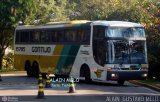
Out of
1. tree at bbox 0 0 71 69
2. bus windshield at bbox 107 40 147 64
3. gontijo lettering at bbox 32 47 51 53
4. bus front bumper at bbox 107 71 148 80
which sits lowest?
bus front bumper at bbox 107 71 148 80

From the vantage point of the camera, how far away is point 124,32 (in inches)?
1025

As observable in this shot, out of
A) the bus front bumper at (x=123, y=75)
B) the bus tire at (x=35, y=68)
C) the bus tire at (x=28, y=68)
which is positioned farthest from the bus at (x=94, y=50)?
the bus tire at (x=28, y=68)

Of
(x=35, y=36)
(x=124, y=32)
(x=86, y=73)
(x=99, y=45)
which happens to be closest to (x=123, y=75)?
(x=99, y=45)

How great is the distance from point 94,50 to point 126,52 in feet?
5.88

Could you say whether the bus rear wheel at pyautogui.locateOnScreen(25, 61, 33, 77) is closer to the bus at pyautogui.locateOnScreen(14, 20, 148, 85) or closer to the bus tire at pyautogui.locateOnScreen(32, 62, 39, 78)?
the bus tire at pyautogui.locateOnScreen(32, 62, 39, 78)

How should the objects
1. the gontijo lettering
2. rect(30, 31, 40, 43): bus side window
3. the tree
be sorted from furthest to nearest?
the tree, rect(30, 31, 40, 43): bus side window, the gontijo lettering

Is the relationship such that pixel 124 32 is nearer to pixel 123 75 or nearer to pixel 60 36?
pixel 123 75

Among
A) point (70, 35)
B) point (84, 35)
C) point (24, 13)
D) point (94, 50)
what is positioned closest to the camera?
point (94, 50)

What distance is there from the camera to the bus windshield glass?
25766 mm

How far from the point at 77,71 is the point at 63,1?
24.7 m

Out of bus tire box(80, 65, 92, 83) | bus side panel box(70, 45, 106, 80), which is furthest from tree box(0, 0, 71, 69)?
bus tire box(80, 65, 92, 83)

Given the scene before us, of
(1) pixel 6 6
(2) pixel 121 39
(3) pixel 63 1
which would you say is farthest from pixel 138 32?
(3) pixel 63 1

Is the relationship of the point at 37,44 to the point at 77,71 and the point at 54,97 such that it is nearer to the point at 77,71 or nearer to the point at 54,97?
the point at 77,71

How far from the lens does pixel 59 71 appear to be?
98.0 ft
